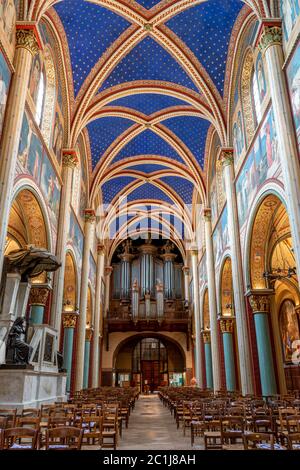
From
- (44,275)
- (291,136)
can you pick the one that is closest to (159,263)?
(44,275)

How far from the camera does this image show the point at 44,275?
14477mm

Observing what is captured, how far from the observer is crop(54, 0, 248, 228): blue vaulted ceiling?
15.6 metres

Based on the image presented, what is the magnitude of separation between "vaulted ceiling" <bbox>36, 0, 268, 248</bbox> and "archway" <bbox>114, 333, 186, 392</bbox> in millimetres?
17327

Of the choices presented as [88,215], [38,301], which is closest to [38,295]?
[38,301]

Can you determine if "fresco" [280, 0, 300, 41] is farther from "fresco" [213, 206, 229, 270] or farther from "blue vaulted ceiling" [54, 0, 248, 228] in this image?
"fresco" [213, 206, 229, 270]

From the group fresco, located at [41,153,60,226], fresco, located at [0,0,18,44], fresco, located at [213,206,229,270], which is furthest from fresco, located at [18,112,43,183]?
fresco, located at [213,206,229,270]

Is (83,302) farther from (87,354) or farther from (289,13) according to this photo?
(289,13)

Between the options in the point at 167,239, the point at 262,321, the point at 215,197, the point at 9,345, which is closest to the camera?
the point at 9,345

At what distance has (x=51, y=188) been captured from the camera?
15344 millimetres

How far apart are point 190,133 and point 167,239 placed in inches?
686

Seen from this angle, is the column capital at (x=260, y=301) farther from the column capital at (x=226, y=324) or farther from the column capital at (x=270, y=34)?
the column capital at (x=270, y=34)

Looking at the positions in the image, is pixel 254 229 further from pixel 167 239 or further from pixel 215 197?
pixel 167 239

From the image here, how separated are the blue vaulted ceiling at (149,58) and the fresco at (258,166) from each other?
5.00 m
